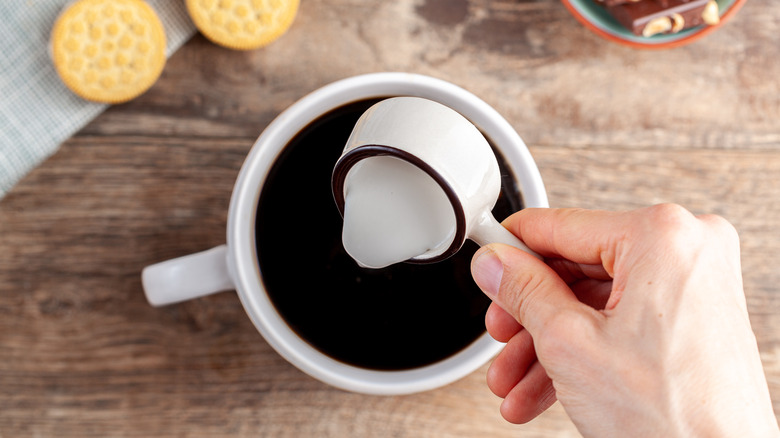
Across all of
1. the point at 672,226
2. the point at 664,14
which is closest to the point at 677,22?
A: the point at 664,14

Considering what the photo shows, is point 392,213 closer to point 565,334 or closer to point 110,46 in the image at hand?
point 565,334

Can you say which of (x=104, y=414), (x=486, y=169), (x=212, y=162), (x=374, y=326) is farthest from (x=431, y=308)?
(x=104, y=414)

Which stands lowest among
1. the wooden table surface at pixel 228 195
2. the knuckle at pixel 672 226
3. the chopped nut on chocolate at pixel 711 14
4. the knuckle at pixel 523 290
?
the wooden table surface at pixel 228 195

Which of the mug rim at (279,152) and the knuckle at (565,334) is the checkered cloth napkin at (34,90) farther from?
the knuckle at (565,334)

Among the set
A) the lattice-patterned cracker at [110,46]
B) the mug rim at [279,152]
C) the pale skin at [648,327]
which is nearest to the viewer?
the pale skin at [648,327]

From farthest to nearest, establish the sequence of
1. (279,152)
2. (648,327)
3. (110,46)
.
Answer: (110,46)
(279,152)
(648,327)

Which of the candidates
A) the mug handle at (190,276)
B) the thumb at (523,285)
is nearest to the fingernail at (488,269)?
the thumb at (523,285)

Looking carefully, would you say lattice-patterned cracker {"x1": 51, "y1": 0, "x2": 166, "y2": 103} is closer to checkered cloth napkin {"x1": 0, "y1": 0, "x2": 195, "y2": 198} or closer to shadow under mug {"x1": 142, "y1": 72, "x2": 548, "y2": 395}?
checkered cloth napkin {"x1": 0, "y1": 0, "x2": 195, "y2": 198}
